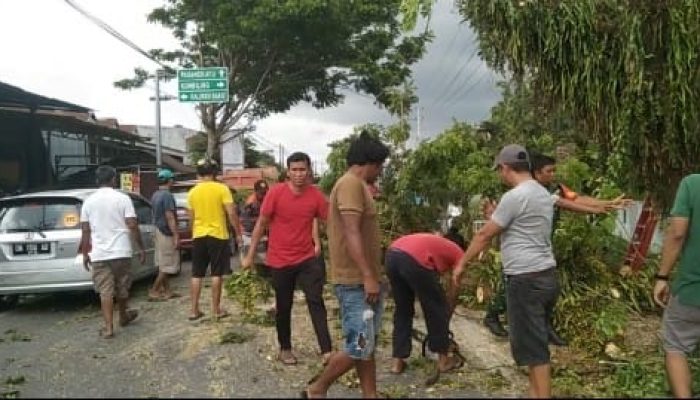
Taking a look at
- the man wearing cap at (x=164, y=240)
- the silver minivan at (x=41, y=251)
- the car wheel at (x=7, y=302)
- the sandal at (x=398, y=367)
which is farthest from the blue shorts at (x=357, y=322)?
the car wheel at (x=7, y=302)

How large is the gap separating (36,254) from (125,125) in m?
41.4

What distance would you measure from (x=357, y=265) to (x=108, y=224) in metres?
4.03

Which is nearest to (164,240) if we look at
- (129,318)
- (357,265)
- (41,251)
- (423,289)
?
(41,251)

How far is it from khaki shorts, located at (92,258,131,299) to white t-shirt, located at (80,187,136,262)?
0.06 meters

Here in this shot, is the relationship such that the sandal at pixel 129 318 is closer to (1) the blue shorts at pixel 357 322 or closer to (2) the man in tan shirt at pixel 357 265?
(2) the man in tan shirt at pixel 357 265

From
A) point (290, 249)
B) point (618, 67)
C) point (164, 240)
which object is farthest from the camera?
point (164, 240)

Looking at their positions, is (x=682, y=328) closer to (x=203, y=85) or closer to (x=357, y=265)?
(x=357, y=265)

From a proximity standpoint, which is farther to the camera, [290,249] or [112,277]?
[112,277]

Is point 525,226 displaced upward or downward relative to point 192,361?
upward

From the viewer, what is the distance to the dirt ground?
544cm

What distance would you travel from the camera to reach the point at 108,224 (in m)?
7.79

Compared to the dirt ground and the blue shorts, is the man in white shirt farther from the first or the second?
the blue shorts

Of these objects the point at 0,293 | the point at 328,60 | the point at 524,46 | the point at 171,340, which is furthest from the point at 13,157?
the point at 524,46

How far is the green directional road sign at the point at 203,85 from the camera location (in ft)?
71.9
